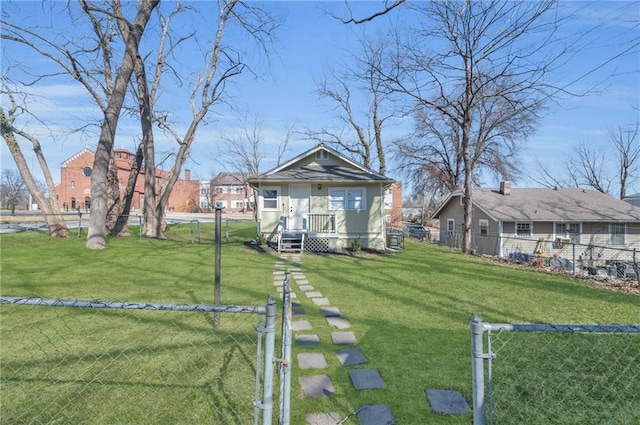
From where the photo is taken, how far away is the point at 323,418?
2467 millimetres

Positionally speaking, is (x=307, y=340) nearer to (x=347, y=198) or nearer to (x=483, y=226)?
(x=347, y=198)

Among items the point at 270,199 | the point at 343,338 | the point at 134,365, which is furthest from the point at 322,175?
the point at 134,365

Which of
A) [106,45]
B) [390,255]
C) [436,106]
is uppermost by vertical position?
[106,45]

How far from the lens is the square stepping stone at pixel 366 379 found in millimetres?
2910

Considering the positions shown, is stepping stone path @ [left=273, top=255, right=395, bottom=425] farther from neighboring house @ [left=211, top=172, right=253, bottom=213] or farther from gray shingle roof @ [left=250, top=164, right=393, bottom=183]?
neighboring house @ [left=211, top=172, right=253, bottom=213]

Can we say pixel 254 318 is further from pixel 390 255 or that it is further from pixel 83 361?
pixel 390 255

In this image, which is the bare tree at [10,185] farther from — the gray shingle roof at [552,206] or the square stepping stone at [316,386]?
the square stepping stone at [316,386]

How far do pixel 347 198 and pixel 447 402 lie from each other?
11417mm

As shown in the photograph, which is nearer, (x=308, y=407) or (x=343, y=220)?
(x=308, y=407)

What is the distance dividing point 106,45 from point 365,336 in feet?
47.8

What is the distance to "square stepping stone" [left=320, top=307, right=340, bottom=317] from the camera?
198 inches

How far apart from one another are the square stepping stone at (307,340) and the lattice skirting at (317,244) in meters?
9.11

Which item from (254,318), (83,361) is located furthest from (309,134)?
(83,361)

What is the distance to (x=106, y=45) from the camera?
1280 cm
